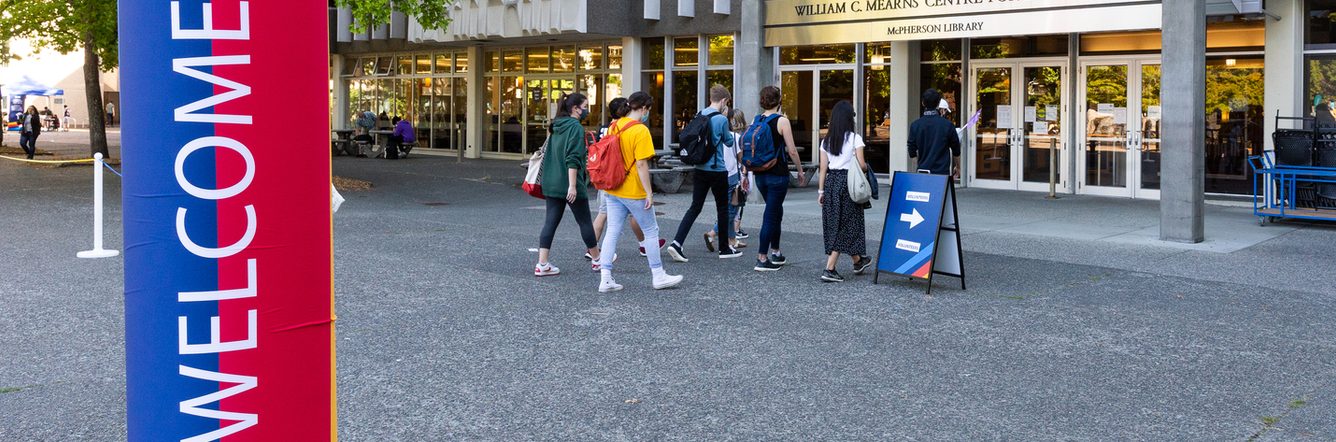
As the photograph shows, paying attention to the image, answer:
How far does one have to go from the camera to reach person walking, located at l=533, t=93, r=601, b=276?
30.5 ft

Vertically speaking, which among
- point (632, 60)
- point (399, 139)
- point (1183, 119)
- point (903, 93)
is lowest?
point (1183, 119)

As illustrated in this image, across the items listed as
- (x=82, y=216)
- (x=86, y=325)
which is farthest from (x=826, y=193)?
(x=82, y=216)

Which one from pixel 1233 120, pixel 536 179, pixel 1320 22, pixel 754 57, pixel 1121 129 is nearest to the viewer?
pixel 536 179

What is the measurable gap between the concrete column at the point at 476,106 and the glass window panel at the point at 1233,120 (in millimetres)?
18626

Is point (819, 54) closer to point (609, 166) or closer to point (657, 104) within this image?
point (657, 104)

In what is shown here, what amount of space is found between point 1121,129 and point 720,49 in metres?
8.45

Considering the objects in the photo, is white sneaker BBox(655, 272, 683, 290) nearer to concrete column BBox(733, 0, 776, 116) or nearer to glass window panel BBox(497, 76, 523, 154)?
concrete column BBox(733, 0, 776, 116)

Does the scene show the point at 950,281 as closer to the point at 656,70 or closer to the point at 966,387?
the point at 966,387

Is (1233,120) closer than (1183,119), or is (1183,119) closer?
(1183,119)

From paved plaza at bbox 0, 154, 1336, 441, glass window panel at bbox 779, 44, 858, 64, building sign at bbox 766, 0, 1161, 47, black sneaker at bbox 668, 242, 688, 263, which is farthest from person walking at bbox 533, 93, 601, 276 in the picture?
glass window panel at bbox 779, 44, 858, 64

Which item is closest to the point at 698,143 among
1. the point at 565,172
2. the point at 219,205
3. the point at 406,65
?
the point at 565,172

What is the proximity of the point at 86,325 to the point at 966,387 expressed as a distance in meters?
5.30

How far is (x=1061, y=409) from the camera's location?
558cm

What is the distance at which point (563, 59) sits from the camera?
28.5 metres
